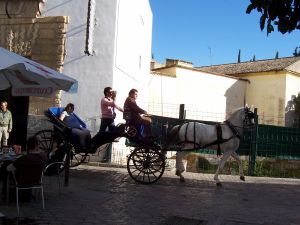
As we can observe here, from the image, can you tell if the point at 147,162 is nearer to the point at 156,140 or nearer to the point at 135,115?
the point at 156,140

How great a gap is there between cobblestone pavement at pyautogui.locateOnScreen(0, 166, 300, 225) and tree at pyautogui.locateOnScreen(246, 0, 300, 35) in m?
4.23

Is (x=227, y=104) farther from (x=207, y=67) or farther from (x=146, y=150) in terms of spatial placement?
(x=146, y=150)

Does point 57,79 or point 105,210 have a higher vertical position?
point 57,79

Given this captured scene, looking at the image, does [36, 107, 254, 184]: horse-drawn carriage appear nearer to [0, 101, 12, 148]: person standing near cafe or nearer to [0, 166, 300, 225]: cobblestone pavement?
[0, 166, 300, 225]: cobblestone pavement

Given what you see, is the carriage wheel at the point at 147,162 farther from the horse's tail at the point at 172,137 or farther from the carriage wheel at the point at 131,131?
the horse's tail at the point at 172,137

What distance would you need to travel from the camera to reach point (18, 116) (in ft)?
55.7

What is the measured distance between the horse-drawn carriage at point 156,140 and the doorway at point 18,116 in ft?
13.4

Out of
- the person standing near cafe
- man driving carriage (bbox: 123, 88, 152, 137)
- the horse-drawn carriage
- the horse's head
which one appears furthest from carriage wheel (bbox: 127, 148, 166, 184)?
the person standing near cafe

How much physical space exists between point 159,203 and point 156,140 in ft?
9.32

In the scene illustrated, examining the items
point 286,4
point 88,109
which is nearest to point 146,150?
point 88,109

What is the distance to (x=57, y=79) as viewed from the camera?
28.6 feet

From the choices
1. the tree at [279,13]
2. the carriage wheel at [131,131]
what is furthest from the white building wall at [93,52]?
the tree at [279,13]

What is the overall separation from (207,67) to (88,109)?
29.1 metres

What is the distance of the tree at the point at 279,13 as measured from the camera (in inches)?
162
